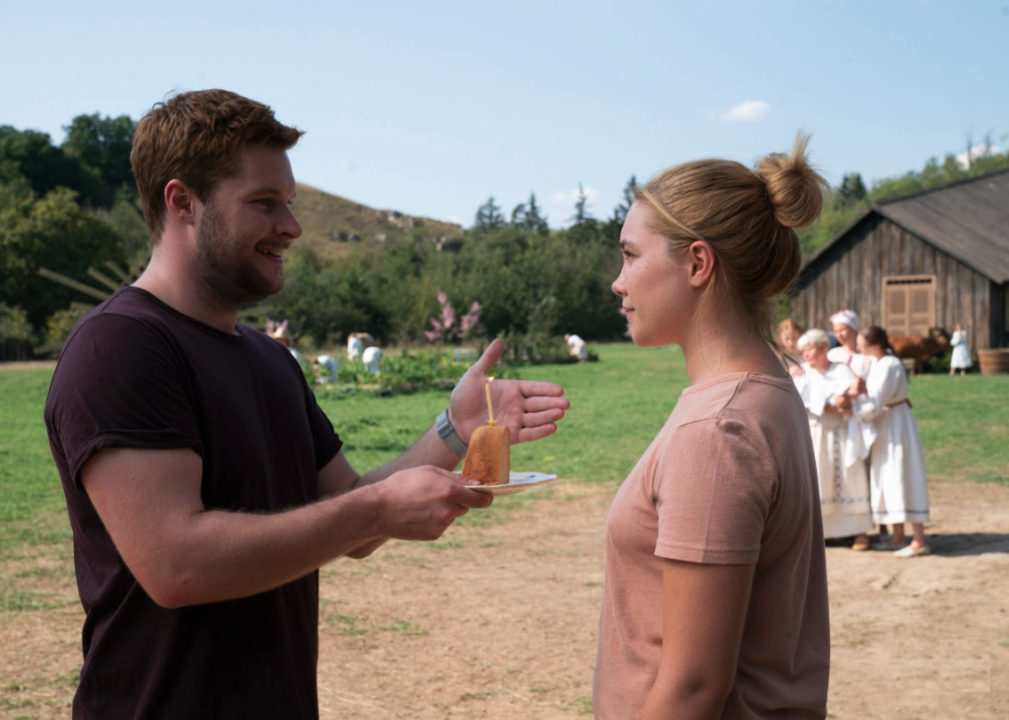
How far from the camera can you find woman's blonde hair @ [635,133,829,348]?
7.67 ft

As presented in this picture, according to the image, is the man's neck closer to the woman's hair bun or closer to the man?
the man

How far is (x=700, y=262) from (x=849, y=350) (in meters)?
8.40

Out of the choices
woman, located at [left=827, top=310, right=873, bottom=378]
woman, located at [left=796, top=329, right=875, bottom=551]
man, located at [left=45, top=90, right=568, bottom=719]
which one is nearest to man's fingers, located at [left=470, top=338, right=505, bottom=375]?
man, located at [left=45, top=90, right=568, bottom=719]

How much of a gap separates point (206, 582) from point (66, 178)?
91.2 meters

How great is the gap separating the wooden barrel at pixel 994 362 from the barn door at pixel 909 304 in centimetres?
391

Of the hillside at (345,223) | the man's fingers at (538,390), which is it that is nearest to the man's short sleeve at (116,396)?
the man's fingers at (538,390)

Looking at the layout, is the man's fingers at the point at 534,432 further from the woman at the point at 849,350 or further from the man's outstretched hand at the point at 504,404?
A: the woman at the point at 849,350

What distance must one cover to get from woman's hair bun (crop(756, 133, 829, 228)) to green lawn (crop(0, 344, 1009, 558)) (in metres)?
8.65

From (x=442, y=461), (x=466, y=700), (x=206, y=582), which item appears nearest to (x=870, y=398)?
(x=466, y=700)

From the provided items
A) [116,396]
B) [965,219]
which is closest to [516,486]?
[116,396]

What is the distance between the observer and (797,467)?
2.19m

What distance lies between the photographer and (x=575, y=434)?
16.9m

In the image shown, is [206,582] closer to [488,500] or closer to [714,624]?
[488,500]

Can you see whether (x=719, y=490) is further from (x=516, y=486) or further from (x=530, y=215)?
(x=530, y=215)
